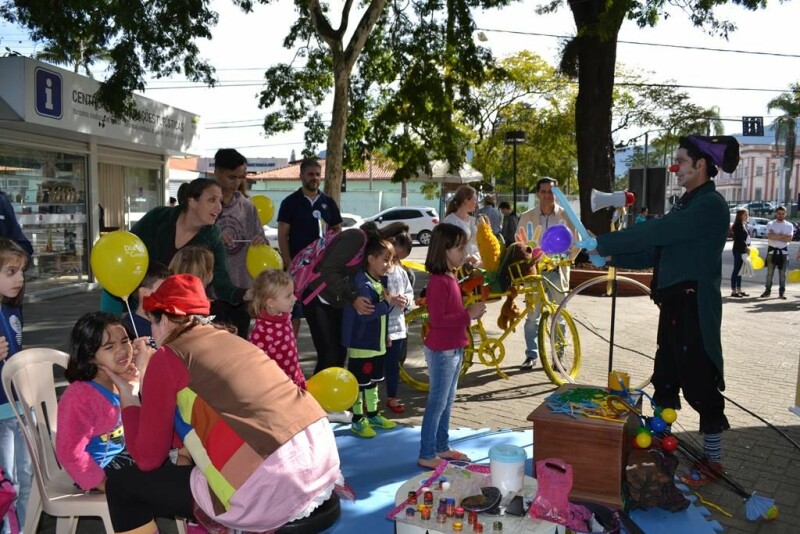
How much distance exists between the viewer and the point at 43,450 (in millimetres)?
3059

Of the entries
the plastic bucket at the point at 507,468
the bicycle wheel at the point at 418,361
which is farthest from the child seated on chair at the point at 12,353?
the bicycle wheel at the point at 418,361

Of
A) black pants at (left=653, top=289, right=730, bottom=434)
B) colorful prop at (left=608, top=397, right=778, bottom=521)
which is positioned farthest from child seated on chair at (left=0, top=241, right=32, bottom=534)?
black pants at (left=653, top=289, right=730, bottom=434)

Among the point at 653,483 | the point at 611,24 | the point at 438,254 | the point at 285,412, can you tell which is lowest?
the point at 653,483

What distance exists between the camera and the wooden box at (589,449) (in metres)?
3.71

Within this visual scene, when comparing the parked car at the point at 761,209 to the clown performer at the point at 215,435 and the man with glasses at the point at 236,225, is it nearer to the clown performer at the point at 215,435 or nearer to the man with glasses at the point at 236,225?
the man with glasses at the point at 236,225

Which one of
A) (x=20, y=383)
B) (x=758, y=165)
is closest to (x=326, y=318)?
(x=20, y=383)

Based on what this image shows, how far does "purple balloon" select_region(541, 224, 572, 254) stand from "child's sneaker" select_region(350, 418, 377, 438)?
7.48 ft

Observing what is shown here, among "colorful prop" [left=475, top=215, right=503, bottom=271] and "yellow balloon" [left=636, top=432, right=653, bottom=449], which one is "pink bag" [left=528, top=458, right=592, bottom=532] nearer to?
"yellow balloon" [left=636, top=432, right=653, bottom=449]

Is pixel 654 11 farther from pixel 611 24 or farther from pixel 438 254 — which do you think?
pixel 438 254

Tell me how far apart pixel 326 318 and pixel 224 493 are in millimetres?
2762

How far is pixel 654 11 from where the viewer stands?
35.8 ft

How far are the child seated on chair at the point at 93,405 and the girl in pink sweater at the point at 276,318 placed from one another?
972mm

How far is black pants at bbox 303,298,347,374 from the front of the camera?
495 cm

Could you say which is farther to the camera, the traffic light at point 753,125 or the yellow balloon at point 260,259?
the traffic light at point 753,125
